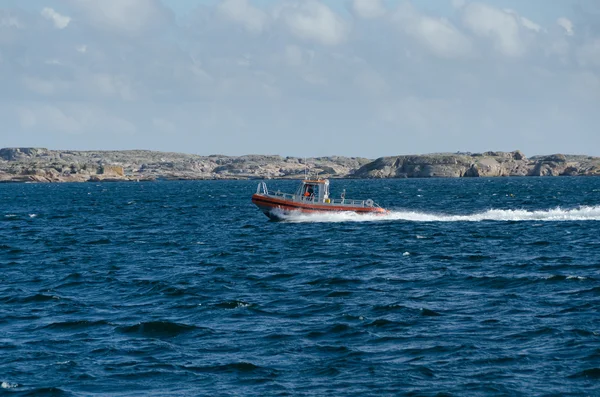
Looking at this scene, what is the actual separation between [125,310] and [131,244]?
24815mm

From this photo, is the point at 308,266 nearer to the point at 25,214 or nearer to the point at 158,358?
the point at 158,358

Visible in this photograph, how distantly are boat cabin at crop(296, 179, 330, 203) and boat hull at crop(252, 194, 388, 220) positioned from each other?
0.60m

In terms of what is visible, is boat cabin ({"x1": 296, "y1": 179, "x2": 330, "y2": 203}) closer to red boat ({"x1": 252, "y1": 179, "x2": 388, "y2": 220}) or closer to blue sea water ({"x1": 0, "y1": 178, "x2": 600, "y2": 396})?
red boat ({"x1": 252, "y1": 179, "x2": 388, "y2": 220})

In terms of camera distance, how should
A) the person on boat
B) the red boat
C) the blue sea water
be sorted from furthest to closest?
the person on boat
the red boat
the blue sea water

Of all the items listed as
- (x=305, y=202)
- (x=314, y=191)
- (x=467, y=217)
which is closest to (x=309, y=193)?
(x=314, y=191)

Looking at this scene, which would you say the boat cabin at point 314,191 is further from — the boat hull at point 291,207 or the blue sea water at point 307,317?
the blue sea water at point 307,317

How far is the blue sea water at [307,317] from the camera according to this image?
20.6 m

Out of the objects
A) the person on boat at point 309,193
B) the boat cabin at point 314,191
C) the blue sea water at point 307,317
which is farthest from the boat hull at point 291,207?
the blue sea water at point 307,317

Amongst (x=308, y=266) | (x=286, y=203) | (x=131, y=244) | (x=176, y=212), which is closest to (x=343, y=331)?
(x=308, y=266)

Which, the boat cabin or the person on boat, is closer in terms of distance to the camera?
the boat cabin

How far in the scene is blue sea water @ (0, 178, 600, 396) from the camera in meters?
20.6

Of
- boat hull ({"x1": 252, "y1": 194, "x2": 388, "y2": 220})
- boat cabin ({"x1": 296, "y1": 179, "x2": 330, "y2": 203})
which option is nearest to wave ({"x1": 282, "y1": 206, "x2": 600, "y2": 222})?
boat hull ({"x1": 252, "y1": 194, "x2": 388, "y2": 220})

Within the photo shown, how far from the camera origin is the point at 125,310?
29203mm

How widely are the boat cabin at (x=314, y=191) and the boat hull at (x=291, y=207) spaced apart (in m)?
0.60
